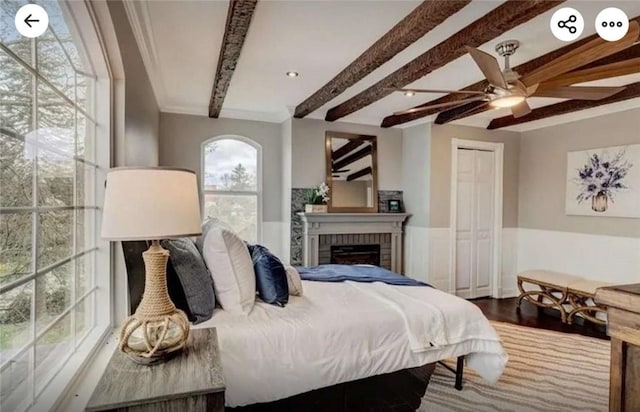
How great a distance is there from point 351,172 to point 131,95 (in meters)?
3.24

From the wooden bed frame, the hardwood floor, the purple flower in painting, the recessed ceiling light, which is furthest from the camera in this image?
the purple flower in painting

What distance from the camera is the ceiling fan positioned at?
203cm

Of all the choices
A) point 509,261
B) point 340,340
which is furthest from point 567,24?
point 509,261

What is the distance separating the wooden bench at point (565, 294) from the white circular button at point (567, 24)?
2.54m

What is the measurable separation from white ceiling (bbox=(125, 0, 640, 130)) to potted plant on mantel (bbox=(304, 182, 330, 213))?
1.12m

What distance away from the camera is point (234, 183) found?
4953 mm

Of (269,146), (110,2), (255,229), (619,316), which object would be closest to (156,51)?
(110,2)

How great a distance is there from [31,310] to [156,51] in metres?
2.38

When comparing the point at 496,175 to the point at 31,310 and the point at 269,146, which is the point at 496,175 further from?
the point at 31,310

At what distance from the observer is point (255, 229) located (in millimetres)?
5055

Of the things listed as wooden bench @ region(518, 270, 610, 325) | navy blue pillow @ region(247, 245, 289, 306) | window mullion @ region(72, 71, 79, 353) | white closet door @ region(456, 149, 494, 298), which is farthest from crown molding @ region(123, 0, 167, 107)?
wooden bench @ region(518, 270, 610, 325)

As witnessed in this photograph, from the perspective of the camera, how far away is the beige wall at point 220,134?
Result: 4605mm

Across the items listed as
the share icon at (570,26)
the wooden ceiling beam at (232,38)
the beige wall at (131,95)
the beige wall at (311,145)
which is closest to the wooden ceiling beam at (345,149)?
the beige wall at (311,145)

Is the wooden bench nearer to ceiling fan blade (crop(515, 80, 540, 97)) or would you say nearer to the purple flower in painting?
the purple flower in painting
